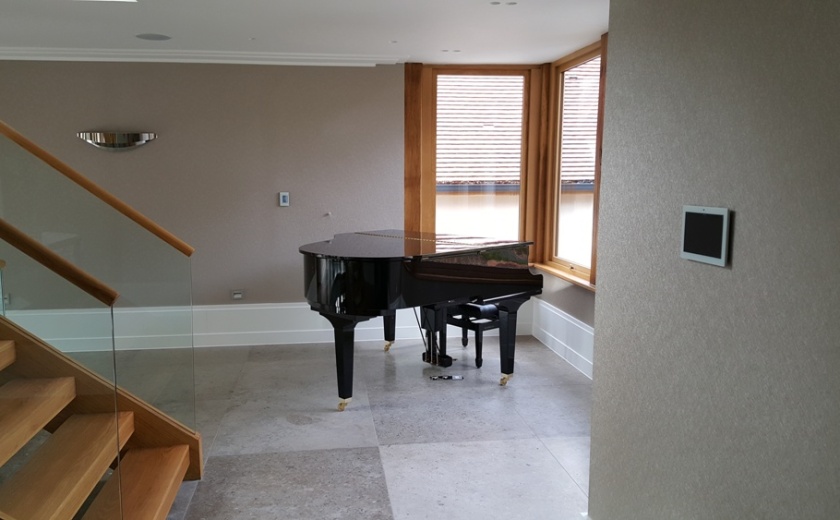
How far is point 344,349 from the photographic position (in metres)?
4.08

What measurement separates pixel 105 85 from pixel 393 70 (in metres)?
2.33

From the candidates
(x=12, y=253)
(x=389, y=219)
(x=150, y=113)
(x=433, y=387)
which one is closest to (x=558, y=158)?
(x=389, y=219)

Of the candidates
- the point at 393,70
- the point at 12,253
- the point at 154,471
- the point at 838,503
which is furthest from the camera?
the point at 393,70

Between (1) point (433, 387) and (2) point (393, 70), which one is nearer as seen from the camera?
(1) point (433, 387)

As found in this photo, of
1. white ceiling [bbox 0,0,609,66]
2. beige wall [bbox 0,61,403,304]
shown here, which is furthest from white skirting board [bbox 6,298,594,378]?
white ceiling [bbox 0,0,609,66]

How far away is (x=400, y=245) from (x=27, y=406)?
2.51 meters

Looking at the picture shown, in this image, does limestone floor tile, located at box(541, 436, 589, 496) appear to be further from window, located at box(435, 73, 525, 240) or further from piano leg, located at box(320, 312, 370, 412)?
window, located at box(435, 73, 525, 240)

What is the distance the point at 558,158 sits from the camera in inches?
223

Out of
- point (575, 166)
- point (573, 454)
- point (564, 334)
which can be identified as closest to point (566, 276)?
point (564, 334)

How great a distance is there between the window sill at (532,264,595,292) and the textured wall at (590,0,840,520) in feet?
8.27

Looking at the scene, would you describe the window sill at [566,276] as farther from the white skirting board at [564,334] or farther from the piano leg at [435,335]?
the piano leg at [435,335]

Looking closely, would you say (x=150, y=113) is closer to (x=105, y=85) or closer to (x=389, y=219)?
(x=105, y=85)

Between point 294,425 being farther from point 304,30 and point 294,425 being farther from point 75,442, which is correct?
point 304,30

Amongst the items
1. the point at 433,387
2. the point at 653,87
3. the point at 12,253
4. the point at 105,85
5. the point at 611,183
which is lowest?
the point at 433,387
